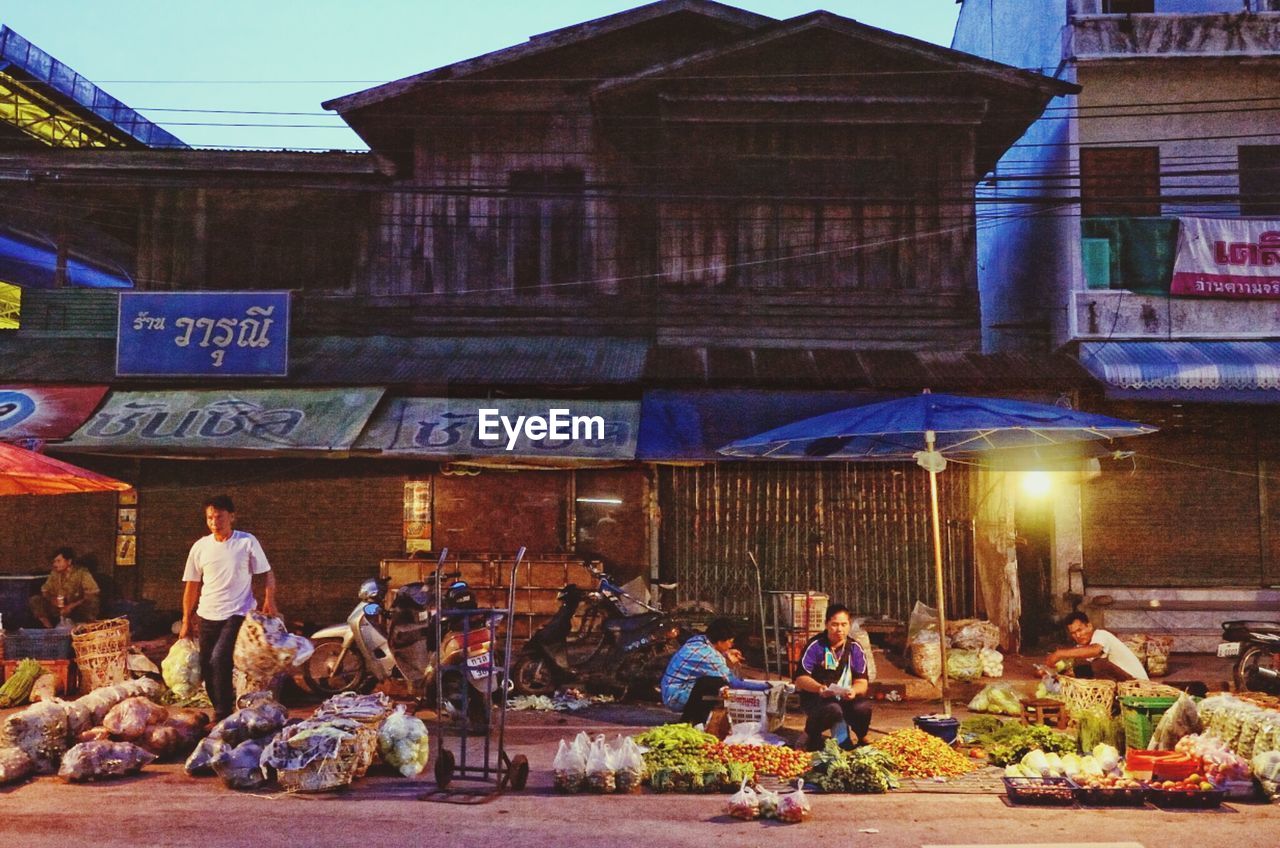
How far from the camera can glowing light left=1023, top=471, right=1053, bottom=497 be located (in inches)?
561

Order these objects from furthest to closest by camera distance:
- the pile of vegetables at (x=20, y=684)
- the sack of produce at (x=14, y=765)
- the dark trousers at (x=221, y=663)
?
the pile of vegetables at (x=20, y=684)
the dark trousers at (x=221, y=663)
the sack of produce at (x=14, y=765)

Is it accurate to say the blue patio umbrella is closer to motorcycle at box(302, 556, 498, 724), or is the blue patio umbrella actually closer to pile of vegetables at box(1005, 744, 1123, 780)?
pile of vegetables at box(1005, 744, 1123, 780)

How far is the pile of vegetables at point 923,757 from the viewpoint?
7.84 m

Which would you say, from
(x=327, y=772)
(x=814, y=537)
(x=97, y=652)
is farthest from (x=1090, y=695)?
(x=97, y=652)

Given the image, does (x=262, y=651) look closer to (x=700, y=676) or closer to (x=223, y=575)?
(x=223, y=575)

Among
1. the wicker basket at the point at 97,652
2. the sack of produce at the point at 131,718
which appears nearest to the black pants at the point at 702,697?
the sack of produce at the point at 131,718

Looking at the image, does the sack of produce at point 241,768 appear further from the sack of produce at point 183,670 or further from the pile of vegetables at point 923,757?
the pile of vegetables at point 923,757

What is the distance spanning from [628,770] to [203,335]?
9.74m

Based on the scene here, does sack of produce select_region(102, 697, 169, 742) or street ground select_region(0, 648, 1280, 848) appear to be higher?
sack of produce select_region(102, 697, 169, 742)

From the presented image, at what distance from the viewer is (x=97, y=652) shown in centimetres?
1088

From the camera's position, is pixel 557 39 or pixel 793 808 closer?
pixel 793 808

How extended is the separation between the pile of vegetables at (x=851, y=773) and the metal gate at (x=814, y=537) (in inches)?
252

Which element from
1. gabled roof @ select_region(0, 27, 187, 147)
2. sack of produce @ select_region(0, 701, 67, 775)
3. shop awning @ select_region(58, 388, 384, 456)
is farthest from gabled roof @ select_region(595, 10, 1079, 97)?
sack of produce @ select_region(0, 701, 67, 775)

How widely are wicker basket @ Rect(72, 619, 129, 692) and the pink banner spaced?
3101mm
